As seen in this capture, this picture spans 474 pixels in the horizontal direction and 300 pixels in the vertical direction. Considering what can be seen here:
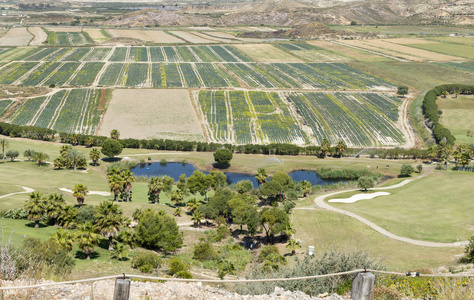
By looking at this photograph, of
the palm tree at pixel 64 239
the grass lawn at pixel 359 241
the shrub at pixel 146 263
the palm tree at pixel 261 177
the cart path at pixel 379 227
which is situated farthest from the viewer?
the palm tree at pixel 261 177

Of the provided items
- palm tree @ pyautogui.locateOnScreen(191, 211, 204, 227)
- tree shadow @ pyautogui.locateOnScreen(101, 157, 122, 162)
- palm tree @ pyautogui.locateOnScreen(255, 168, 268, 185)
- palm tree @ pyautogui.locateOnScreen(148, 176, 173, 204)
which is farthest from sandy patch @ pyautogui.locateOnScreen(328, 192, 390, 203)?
tree shadow @ pyautogui.locateOnScreen(101, 157, 122, 162)

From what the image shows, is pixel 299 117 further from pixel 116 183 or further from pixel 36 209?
pixel 36 209

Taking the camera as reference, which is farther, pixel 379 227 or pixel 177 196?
pixel 177 196

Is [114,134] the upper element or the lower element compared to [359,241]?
lower

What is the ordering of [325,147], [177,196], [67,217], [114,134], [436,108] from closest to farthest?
[67,217]
[177,196]
[325,147]
[114,134]
[436,108]

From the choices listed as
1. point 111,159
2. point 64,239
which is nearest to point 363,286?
point 64,239

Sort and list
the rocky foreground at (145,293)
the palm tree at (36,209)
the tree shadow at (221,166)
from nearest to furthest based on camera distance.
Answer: the rocky foreground at (145,293) → the palm tree at (36,209) → the tree shadow at (221,166)

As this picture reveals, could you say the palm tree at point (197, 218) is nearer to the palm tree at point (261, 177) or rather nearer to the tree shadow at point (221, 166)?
the palm tree at point (261, 177)

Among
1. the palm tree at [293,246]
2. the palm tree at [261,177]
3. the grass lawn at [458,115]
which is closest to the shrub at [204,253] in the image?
the palm tree at [293,246]
